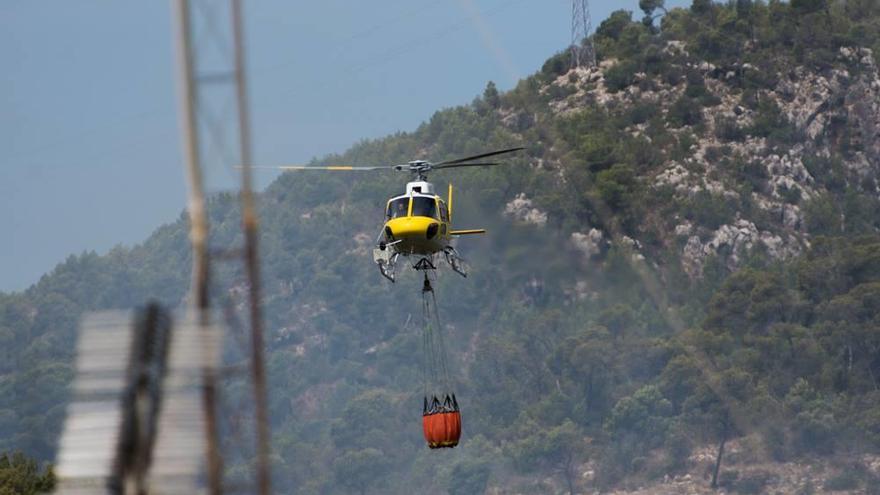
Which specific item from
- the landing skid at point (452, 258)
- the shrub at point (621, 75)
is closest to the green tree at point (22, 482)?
the landing skid at point (452, 258)

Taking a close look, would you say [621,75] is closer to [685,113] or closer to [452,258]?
[685,113]

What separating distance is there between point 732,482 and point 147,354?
5599 inches

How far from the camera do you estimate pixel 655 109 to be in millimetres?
194250

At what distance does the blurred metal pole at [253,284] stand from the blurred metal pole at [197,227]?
32cm

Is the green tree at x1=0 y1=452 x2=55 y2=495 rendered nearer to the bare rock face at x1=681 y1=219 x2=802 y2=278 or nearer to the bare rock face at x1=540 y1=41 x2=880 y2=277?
the bare rock face at x1=540 y1=41 x2=880 y2=277

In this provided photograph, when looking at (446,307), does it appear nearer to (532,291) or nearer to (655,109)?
(532,291)

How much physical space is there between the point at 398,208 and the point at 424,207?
2.37 feet

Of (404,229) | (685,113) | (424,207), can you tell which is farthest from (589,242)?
(404,229)

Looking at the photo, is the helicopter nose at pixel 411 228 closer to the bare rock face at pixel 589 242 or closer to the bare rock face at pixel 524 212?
the bare rock face at pixel 589 242

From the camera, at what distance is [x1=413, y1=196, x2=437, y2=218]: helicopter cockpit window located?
51.2m

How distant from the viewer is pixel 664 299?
17138cm

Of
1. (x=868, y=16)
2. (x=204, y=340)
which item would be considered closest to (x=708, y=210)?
(x=868, y=16)

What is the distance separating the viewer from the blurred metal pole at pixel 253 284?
589 inches

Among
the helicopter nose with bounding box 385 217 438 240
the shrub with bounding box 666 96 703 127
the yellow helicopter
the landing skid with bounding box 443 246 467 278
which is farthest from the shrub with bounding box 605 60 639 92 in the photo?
the helicopter nose with bounding box 385 217 438 240
